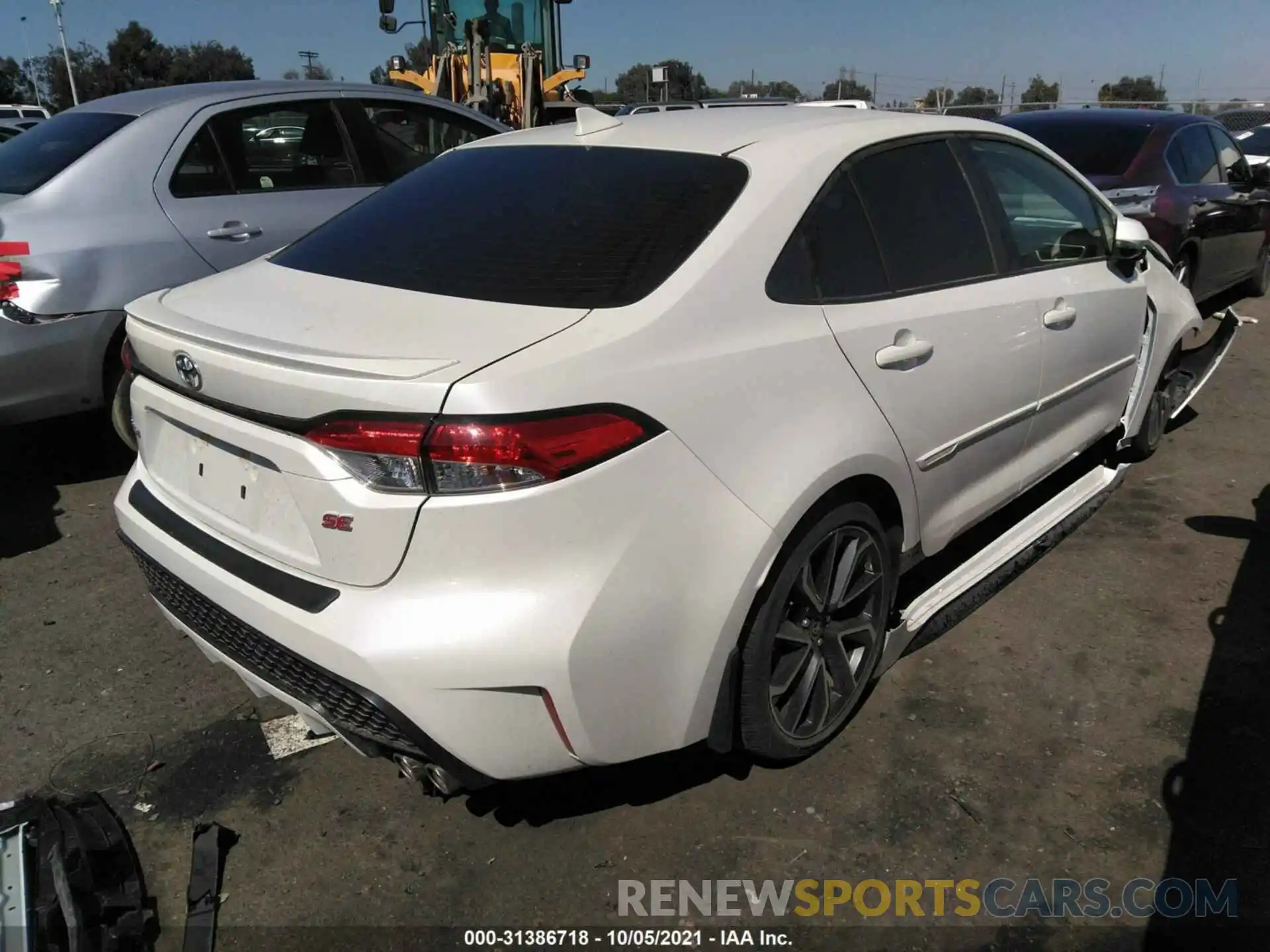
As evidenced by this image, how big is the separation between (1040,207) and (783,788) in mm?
2435

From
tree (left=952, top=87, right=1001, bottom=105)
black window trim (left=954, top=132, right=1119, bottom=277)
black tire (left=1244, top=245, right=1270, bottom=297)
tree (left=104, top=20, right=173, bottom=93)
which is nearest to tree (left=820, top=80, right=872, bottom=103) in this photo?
tree (left=952, top=87, right=1001, bottom=105)

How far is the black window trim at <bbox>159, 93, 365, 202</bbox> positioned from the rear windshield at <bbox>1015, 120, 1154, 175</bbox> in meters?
4.76

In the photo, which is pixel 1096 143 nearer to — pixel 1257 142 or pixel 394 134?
pixel 394 134

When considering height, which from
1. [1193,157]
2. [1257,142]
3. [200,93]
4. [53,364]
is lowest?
[1257,142]

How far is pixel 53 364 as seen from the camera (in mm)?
4082

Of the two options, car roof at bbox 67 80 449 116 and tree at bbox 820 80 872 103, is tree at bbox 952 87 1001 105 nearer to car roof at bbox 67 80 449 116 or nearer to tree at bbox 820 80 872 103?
tree at bbox 820 80 872 103

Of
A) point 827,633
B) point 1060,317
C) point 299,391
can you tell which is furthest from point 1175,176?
point 299,391

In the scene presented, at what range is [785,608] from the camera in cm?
242

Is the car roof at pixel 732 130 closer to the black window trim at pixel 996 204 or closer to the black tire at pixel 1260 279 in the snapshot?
the black window trim at pixel 996 204

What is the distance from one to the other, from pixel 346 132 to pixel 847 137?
3.38m

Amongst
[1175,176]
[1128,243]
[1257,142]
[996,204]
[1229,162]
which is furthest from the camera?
[1257,142]

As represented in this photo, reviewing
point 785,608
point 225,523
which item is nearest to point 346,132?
point 225,523

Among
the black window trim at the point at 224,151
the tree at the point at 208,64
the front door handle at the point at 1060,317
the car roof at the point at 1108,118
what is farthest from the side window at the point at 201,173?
the tree at the point at 208,64

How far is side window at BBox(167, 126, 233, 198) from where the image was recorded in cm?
451
